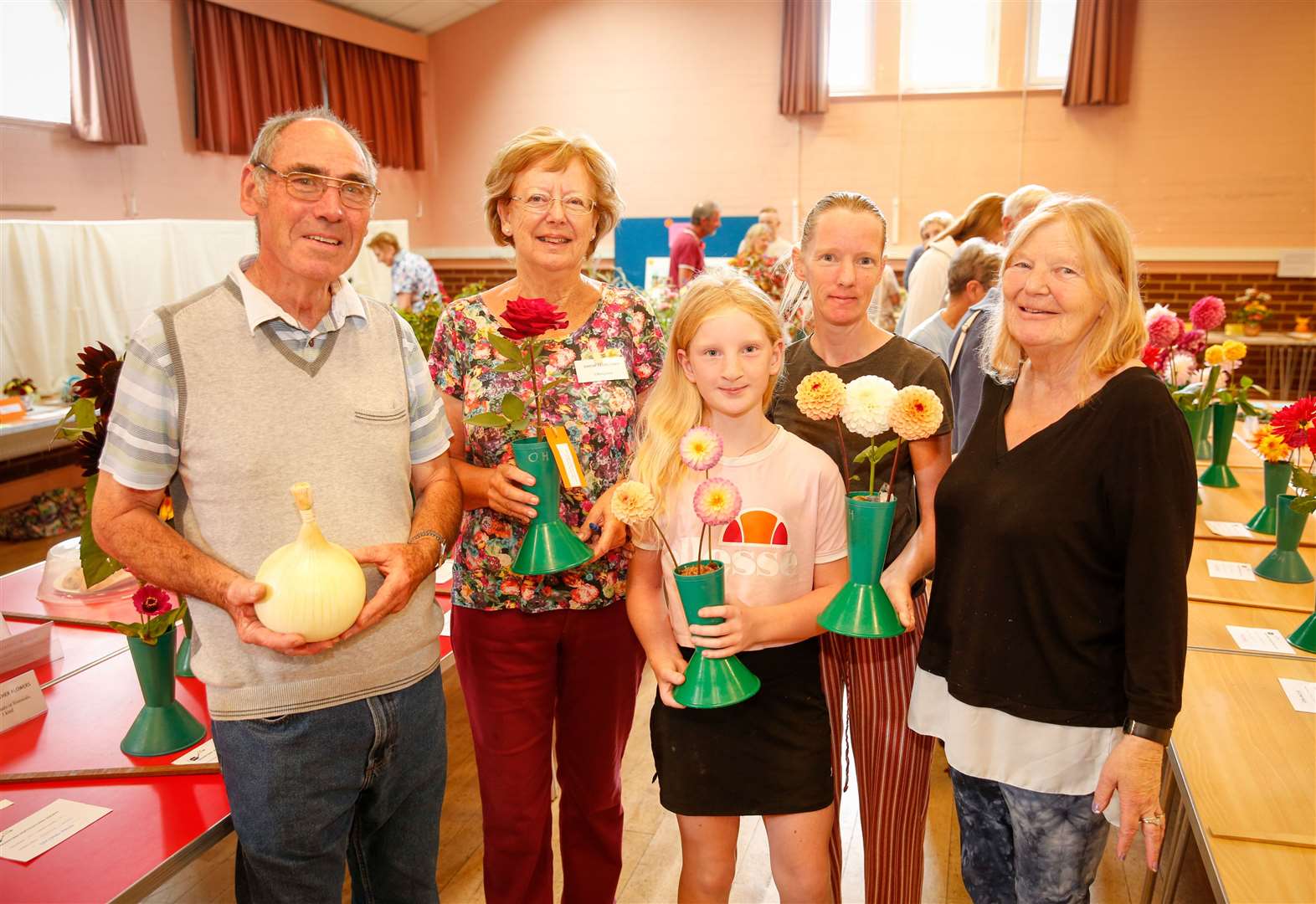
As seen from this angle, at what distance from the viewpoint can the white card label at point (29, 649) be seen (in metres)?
2.07

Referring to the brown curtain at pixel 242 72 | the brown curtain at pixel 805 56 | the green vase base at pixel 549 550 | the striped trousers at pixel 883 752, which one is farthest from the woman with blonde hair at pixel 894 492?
the brown curtain at pixel 805 56

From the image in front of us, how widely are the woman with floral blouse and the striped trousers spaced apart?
1.44 feet

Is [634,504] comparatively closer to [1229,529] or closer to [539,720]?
[539,720]

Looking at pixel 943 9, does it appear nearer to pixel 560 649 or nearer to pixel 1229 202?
pixel 1229 202

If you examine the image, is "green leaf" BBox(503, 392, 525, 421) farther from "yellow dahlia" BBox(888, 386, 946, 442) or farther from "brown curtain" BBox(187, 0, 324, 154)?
"brown curtain" BBox(187, 0, 324, 154)

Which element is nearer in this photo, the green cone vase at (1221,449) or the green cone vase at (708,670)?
the green cone vase at (708,670)

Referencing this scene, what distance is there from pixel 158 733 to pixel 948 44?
30.4 ft

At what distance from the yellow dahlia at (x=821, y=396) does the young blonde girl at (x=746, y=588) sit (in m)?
0.17

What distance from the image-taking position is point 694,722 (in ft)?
5.05

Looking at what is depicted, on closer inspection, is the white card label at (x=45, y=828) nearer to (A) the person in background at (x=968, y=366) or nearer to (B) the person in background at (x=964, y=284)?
(A) the person in background at (x=968, y=366)

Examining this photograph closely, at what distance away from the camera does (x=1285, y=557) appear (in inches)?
97.9

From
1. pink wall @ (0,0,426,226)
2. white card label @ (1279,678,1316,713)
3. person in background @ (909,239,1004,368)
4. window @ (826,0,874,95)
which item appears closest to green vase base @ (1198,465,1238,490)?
person in background @ (909,239,1004,368)

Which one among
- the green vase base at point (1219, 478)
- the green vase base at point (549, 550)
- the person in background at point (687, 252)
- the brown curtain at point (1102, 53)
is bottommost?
the green vase base at point (1219, 478)

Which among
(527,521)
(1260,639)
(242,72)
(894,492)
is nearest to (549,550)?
(527,521)
